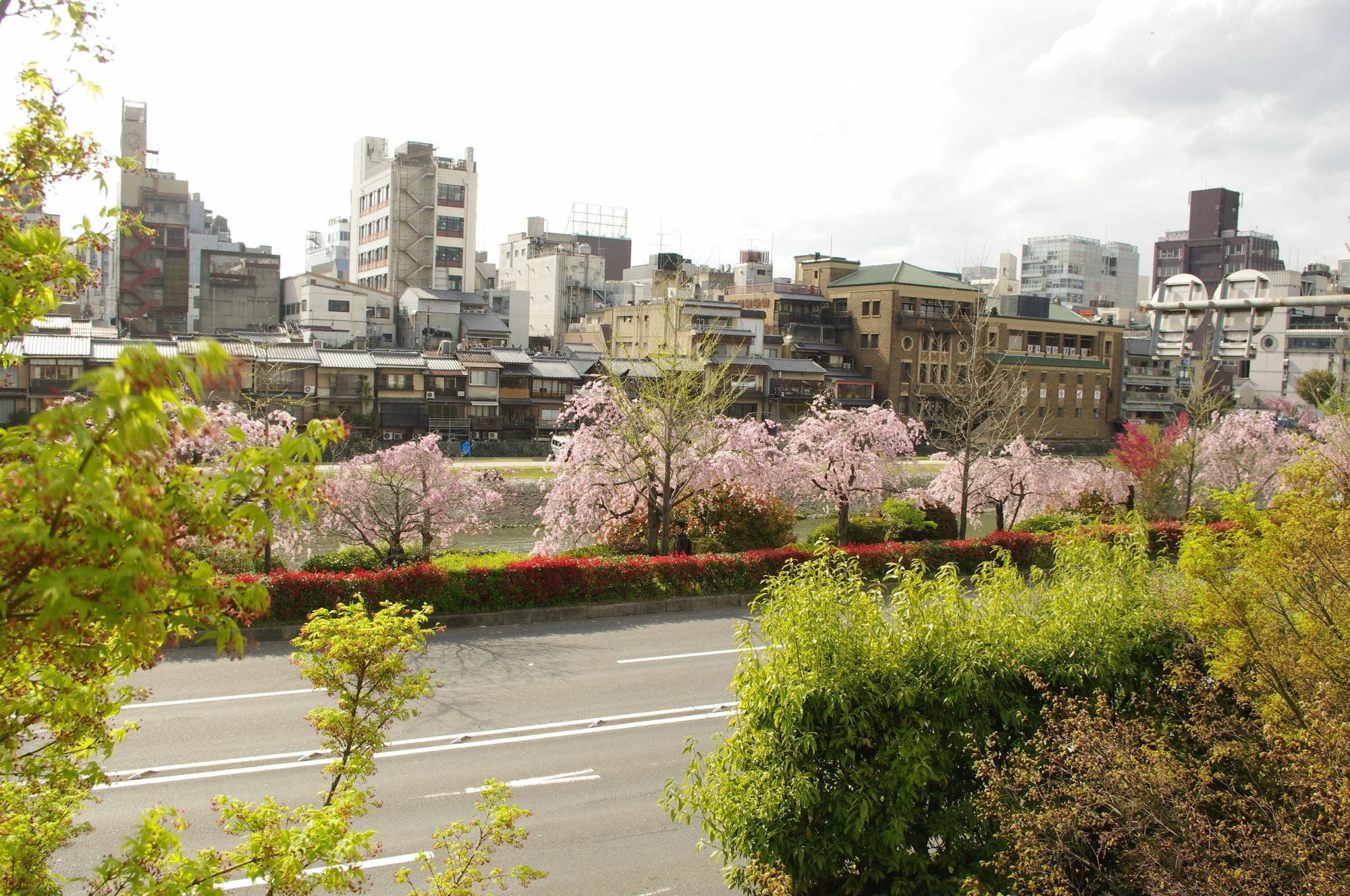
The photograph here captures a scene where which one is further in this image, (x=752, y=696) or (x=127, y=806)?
(x=127, y=806)

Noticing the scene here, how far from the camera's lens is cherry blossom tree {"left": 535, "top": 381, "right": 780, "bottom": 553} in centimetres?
2464

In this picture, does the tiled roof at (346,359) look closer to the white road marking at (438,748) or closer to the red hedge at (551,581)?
the red hedge at (551,581)

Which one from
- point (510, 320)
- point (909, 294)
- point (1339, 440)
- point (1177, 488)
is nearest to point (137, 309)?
point (510, 320)

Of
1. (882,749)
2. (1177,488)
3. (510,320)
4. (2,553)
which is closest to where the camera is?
(2,553)

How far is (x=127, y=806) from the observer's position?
35.0ft

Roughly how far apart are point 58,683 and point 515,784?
25.8 ft

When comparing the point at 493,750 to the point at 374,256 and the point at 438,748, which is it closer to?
the point at 438,748

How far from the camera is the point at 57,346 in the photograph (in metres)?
45.9

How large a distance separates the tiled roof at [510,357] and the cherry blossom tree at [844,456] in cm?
2647

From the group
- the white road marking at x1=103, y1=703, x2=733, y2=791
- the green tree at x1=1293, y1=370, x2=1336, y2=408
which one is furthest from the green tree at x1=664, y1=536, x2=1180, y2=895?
the green tree at x1=1293, y1=370, x2=1336, y2=408

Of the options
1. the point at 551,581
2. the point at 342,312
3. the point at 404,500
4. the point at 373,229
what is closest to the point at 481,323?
the point at 342,312

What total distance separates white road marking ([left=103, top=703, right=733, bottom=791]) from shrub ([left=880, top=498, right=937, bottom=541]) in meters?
17.4

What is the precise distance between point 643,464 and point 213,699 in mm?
13449

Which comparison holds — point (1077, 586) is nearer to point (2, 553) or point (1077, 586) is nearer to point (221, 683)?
point (2, 553)
